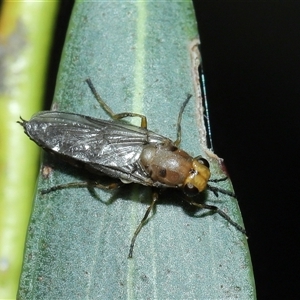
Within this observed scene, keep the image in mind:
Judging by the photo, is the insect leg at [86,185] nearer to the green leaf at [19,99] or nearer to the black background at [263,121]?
the green leaf at [19,99]

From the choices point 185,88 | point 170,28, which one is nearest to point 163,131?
point 185,88

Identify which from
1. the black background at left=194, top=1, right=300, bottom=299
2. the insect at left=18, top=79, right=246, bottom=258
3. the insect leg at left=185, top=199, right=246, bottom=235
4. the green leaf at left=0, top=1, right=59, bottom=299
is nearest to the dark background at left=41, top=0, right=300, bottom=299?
the black background at left=194, top=1, right=300, bottom=299

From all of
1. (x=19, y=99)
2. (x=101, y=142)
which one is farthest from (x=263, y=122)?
(x=19, y=99)

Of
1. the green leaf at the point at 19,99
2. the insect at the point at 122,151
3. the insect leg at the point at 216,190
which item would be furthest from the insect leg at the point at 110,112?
the insect leg at the point at 216,190

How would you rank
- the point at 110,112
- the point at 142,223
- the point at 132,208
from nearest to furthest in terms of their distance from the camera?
the point at 142,223 < the point at 132,208 < the point at 110,112

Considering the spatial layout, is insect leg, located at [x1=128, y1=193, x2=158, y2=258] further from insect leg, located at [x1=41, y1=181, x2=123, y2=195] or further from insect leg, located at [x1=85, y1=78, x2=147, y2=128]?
insect leg, located at [x1=85, y1=78, x2=147, y2=128]

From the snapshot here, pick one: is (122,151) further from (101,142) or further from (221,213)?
(221,213)
